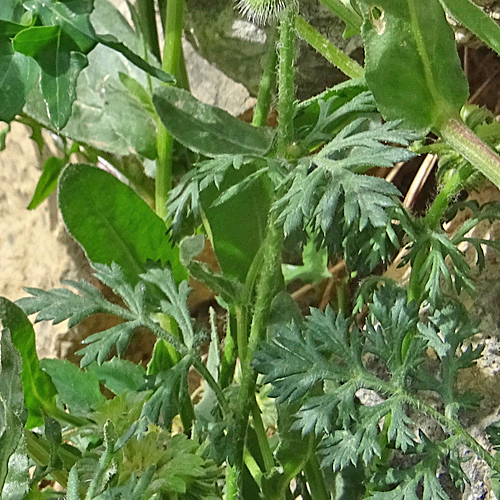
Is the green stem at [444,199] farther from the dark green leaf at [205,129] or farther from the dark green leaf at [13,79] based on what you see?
the dark green leaf at [13,79]

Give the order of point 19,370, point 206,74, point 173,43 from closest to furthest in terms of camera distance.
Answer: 1. point 19,370
2. point 173,43
3. point 206,74

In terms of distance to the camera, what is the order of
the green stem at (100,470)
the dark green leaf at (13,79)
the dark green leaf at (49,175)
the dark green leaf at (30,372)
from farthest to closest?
the dark green leaf at (49,175) → the dark green leaf at (30,372) → the dark green leaf at (13,79) → the green stem at (100,470)

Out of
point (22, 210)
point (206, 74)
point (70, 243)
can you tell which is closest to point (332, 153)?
point (206, 74)

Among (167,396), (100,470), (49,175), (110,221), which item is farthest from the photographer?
(49,175)

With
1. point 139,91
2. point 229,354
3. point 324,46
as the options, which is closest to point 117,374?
point 229,354

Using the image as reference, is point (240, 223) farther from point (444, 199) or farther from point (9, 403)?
point (9, 403)

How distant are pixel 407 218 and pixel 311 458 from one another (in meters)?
0.30

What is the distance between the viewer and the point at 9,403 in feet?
1.64

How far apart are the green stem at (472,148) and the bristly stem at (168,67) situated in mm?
413

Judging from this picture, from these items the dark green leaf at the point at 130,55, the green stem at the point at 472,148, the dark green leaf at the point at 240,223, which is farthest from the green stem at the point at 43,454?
the green stem at the point at 472,148

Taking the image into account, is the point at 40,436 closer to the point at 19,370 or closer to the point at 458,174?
the point at 19,370

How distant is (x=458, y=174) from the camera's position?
0.62 meters

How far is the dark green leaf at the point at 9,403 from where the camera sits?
0.48 metres

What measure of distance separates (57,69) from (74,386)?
A: 0.47m
